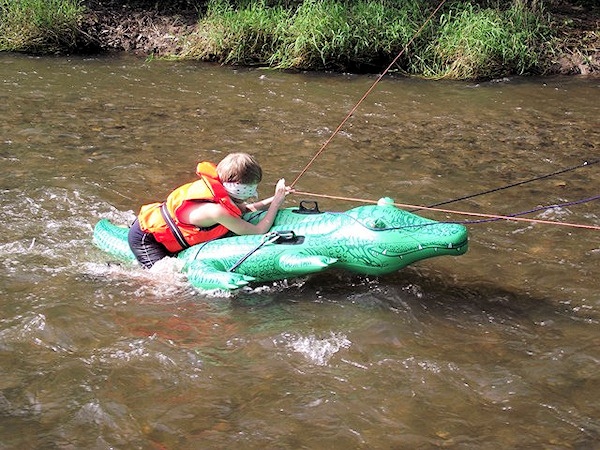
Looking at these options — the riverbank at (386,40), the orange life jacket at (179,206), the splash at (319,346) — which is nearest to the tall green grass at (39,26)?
the riverbank at (386,40)

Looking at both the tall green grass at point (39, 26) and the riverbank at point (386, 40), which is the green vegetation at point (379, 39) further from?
the tall green grass at point (39, 26)

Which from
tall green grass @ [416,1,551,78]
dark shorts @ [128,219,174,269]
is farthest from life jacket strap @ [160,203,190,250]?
tall green grass @ [416,1,551,78]

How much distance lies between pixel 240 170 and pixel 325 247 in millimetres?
683

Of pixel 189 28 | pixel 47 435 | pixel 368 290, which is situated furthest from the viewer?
pixel 189 28

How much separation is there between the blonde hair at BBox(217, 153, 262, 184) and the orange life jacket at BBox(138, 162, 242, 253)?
8 cm

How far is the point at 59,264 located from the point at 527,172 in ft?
13.3

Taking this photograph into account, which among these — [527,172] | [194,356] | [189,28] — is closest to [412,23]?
[189,28]

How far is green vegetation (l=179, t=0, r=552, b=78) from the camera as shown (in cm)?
977

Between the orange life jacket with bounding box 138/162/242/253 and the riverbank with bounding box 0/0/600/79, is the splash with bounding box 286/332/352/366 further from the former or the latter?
the riverbank with bounding box 0/0/600/79

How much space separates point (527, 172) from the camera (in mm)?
6754

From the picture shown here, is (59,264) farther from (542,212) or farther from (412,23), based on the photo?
(412,23)

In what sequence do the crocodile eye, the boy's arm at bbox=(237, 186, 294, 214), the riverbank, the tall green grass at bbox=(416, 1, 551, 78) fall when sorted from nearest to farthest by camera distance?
the crocodile eye < the boy's arm at bbox=(237, 186, 294, 214) < the tall green grass at bbox=(416, 1, 551, 78) < the riverbank

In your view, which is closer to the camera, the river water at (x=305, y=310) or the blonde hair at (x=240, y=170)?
the river water at (x=305, y=310)

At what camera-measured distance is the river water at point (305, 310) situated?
3467 millimetres
